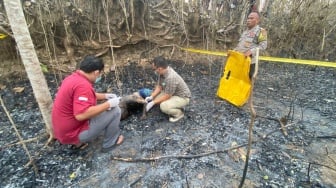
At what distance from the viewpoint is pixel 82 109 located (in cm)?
221

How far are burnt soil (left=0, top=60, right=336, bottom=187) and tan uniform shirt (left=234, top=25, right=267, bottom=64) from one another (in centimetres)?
101

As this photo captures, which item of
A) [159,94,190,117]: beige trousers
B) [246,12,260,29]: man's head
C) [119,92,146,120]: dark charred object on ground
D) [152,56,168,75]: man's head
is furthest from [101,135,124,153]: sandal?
[246,12,260,29]: man's head

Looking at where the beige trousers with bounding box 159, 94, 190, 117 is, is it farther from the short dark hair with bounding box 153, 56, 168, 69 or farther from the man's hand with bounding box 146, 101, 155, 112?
the short dark hair with bounding box 153, 56, 168, 69

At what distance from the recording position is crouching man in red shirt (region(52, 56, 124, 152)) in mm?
2223

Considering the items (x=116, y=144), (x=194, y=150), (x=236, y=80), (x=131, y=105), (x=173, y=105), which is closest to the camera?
(x=194, y=150)

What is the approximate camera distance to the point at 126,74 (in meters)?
5.13

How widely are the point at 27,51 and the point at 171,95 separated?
6.17 ft

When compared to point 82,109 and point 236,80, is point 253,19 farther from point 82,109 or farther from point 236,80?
point 82,109

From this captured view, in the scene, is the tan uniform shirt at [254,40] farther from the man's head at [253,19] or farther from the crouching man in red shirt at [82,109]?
the crouching man in red shirt at [82,109]

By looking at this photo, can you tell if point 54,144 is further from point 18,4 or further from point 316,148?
point 316,148

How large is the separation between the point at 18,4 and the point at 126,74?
9.81 ft

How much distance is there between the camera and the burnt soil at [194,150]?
2348mm

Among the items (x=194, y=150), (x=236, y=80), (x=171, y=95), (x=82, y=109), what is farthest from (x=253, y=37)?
(x=82, y=109)

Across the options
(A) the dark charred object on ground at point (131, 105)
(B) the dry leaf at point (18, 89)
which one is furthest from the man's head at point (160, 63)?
(B) the dry leaf at point (18, 89)
